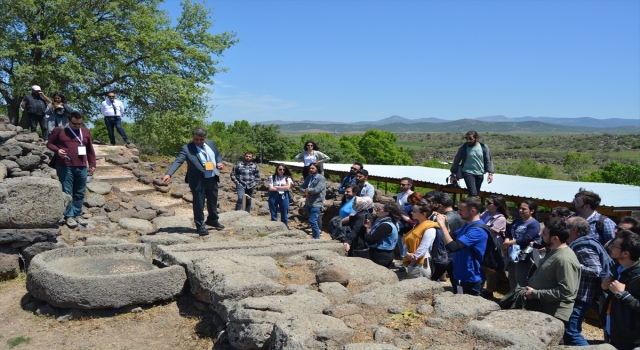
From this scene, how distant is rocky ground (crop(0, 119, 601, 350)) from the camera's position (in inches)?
175

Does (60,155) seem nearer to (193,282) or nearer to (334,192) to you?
(193,282)

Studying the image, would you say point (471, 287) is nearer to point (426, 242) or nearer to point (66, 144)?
point (426, 242)

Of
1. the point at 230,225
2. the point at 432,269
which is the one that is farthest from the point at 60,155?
the point at 432,269

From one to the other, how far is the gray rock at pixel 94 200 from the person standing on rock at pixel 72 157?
1223mm

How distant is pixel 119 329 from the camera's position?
583 cm

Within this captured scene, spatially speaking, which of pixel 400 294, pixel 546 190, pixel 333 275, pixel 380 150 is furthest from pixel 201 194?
pixel 380 150

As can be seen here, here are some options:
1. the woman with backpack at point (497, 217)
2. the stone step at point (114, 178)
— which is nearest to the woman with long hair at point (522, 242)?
the woman with backpack at point (497, 217)

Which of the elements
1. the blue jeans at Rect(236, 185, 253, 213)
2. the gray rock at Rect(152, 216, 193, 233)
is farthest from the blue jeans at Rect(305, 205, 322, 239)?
the blue jeans at Rect(236, 185, 253, 213)

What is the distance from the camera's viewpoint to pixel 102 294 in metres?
5.89

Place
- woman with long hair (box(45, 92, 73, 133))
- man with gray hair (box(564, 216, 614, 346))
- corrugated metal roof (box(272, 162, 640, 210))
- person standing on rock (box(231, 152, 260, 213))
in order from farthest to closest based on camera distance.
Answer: woman with long hair (box(45, 92, 73, 133)), person standing on rock (box(231, 152, 260, 213)), corrugated metal roof (box(272, 162, 640, 210)), man with gray hair (box(564, 216, 614, 346))

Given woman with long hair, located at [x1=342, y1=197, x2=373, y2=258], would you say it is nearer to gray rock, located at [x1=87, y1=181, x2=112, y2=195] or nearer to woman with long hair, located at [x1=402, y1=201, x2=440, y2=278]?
woman with long hair, located at [x1=402, y1=201, x2=440, y2=278]

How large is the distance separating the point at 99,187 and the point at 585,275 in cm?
958

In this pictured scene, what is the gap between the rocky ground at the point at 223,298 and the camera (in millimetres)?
4434

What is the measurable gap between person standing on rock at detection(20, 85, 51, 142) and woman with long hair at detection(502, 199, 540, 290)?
477 inches
